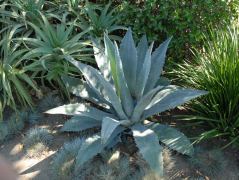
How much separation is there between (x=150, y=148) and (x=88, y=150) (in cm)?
46

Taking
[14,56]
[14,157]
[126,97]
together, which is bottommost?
[14,157]

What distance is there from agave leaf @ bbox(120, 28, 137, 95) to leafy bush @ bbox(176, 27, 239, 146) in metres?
0.54

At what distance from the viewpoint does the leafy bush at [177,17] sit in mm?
Answer: 3305

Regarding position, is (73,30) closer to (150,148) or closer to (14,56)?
(14,56)

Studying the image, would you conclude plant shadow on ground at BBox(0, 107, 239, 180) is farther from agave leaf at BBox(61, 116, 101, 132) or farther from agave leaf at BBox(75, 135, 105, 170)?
agave leaf at BBox(75, 135, 105, 170)

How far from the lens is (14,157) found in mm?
3053

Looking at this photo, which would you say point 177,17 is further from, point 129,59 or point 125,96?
point 125,96

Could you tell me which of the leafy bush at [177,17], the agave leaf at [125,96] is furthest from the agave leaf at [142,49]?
the agave leaf at [125,96]

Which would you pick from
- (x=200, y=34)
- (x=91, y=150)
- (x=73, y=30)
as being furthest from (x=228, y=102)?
(x=73, y=30)

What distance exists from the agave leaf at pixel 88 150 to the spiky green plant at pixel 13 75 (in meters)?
0.92

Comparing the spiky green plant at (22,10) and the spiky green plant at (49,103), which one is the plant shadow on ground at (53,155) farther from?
the spiky green plant at (22,10)

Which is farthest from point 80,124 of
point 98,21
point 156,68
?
point 98,21

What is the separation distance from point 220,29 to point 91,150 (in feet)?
5.63

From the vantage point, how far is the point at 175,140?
9.14 feet
